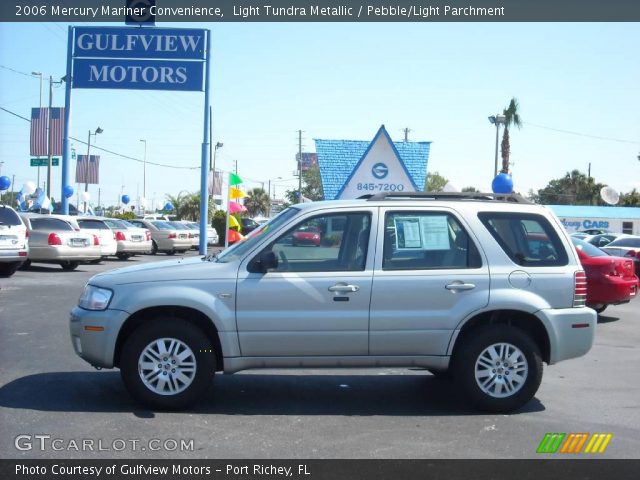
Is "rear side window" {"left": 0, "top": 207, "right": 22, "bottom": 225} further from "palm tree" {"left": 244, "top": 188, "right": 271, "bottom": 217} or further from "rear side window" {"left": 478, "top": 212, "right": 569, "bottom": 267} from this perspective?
"palm tree" {"left": 244, "top": 188, "right": 271, "bottom": 217}

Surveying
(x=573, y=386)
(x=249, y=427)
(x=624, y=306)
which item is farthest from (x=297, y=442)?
(x=624, y=306)

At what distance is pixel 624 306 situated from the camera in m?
14.8

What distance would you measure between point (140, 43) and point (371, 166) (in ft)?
30.5

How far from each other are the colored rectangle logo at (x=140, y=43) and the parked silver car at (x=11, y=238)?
6277mm

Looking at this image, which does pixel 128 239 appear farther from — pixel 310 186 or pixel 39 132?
pixel 310 186

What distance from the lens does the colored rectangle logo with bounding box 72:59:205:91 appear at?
20.2 meters

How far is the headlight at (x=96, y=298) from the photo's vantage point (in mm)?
6059

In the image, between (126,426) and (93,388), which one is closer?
(126,426)

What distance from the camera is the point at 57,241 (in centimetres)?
1862

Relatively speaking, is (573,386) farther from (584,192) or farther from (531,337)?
(584,192)

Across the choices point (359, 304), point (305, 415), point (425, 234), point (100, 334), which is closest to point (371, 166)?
point (425, 234)

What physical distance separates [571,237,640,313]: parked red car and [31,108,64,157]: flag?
29.5m

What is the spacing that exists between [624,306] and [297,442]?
11.5 meters
